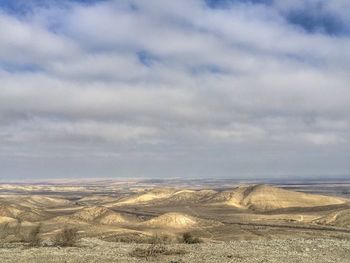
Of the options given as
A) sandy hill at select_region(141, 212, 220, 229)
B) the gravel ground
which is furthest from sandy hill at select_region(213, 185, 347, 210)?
the gravel ground

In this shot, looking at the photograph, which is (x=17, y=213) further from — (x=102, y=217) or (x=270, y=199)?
(x=270, y=199)

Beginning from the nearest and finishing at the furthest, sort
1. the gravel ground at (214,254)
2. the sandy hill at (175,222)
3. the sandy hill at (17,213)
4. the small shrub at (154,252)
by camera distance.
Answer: the gravel ground at (214,254) → the small shrub at (154,252) → the sandy hill at (175,222) → the sandy hill at (17,213)

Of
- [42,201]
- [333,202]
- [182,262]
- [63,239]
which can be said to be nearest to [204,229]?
[63,239]

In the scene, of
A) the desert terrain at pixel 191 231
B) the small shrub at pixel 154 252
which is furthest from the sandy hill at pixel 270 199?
the small shrub at pixel 154 252

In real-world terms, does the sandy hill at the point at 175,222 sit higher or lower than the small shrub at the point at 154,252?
lower

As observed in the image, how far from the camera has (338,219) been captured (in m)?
76.9

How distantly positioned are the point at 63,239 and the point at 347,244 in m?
16.6

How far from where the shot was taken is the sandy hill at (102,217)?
78.6 meters

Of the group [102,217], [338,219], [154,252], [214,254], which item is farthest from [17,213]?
[214,254]

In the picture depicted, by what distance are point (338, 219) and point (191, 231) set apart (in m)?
25.3

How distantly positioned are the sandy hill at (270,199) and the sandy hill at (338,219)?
29071 mm

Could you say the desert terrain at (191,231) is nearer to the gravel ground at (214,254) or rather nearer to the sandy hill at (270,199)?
the gravel ground at (214,254)

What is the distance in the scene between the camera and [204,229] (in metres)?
66.9

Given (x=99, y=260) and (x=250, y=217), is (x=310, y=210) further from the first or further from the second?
(x=99, y=260)
